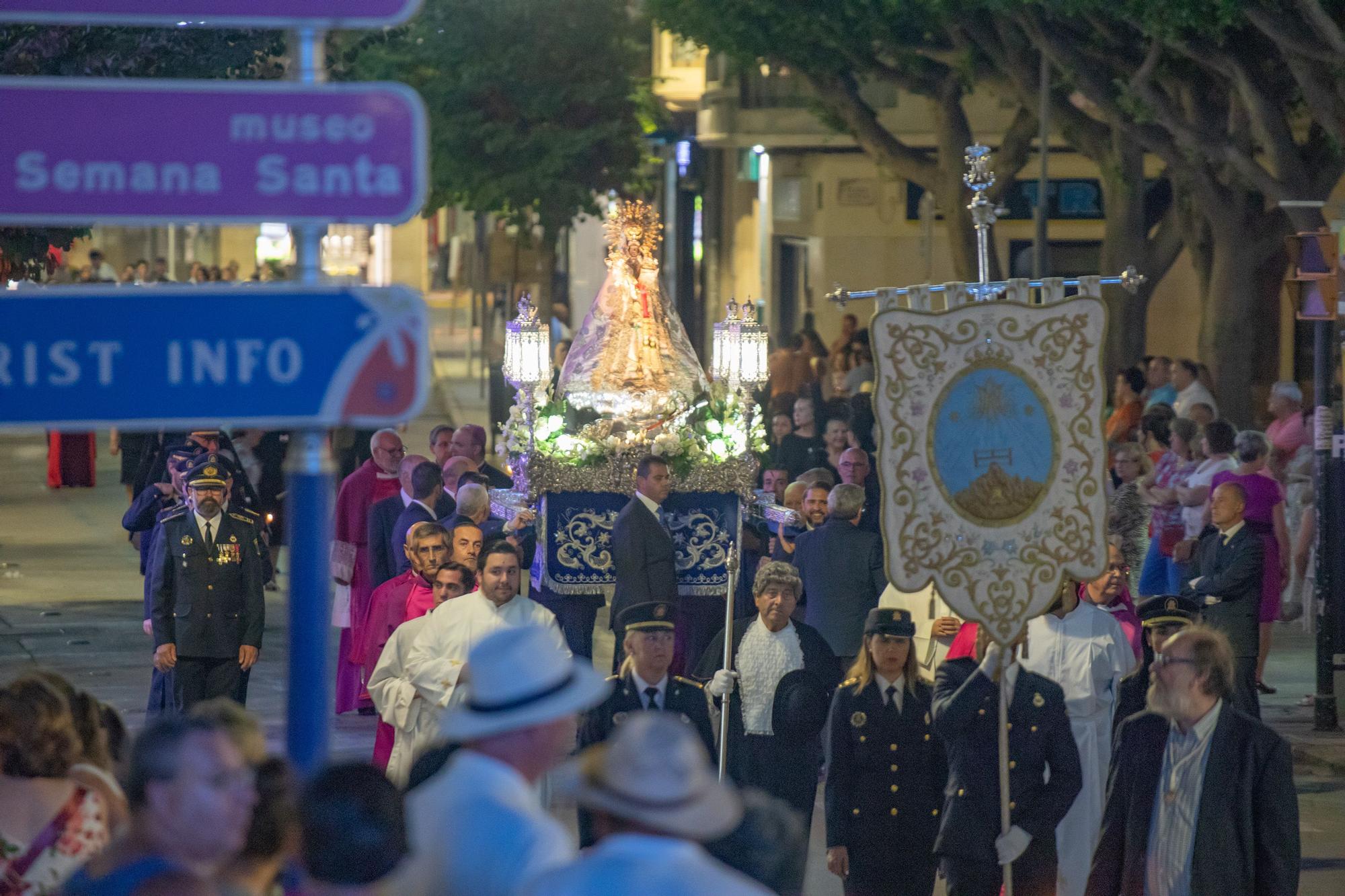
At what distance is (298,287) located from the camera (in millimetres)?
4715

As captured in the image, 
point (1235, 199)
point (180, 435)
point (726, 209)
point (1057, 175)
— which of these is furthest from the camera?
point (726, 209)

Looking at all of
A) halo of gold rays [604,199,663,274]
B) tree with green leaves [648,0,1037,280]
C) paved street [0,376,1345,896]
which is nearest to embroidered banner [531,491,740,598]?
paved street [0,376,1345,896]

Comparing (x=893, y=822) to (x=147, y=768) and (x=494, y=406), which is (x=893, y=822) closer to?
(x=147, y=768)

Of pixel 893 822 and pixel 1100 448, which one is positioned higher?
pixel 1100 448

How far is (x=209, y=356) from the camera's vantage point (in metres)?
4.66

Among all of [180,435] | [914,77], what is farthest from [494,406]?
[180,435]

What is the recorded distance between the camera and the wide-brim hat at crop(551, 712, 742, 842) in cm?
419

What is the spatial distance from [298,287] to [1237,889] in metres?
4.18

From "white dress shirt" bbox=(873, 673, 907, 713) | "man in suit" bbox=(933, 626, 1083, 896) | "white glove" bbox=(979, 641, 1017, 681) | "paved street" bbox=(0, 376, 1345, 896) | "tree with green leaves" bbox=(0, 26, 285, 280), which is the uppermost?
"tree with green leaves" bbox=(0, 26, 285, 280)

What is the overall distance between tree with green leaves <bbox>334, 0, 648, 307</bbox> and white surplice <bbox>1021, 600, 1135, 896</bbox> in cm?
2217

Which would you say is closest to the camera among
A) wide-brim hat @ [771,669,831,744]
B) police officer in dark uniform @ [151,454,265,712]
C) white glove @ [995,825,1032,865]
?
white glove @ [995,825,1032,865]

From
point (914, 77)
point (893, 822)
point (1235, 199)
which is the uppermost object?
point (914, 77)

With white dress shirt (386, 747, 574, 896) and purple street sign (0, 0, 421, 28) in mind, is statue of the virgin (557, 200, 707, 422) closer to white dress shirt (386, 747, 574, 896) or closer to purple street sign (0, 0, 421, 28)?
purple street sign (0, 0, 421, 28)

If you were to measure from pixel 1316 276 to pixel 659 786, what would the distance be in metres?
11.3
